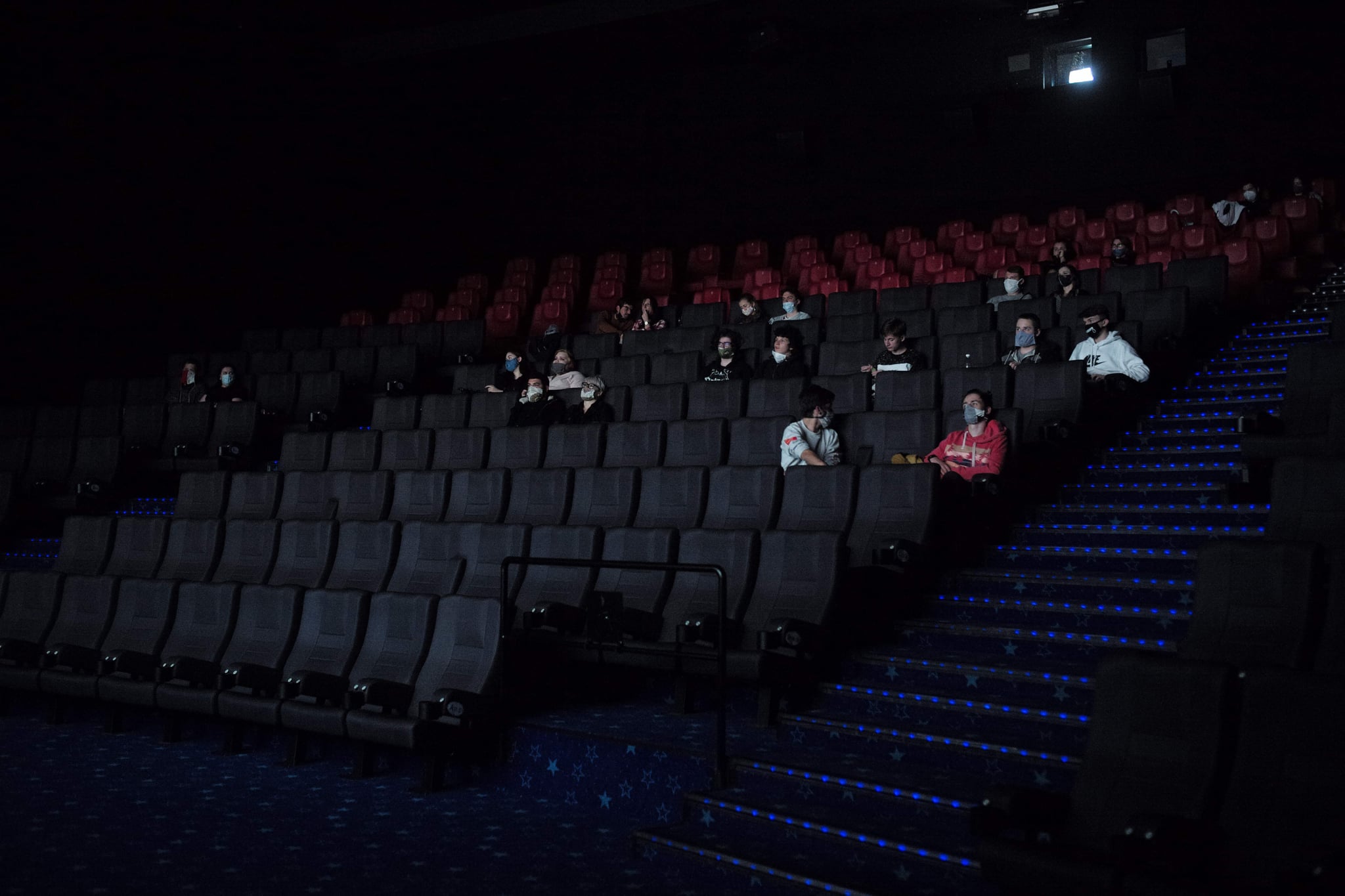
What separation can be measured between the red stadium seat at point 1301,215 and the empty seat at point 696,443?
10.5ft

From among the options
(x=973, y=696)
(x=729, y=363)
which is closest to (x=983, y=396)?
(x=973, y=696)

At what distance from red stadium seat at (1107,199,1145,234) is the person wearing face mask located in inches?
97.2

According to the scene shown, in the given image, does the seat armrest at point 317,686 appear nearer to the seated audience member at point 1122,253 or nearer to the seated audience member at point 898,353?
the seated audience member at point 898,353

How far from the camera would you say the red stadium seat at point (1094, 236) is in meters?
5.61

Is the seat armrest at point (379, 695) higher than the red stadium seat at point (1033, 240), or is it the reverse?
the red stadium seat at point (1033, 240)

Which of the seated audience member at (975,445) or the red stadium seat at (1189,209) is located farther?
the red stadium seat at (1189,209)

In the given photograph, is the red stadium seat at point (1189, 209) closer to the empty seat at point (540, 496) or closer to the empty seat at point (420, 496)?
the empty seat at point (540, 496)

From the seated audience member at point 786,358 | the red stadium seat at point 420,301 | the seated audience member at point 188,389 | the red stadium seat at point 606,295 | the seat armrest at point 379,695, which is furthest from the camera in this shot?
the red stadium seat at point 420,301

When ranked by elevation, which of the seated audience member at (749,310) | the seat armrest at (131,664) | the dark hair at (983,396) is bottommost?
the seat armrest at (131,664)

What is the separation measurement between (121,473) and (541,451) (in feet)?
6.50

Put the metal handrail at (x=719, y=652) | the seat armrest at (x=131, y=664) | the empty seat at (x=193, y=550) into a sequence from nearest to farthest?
the metal handrail at (x=719, y=652)
the seat armrest at (x=131, y=664)
the empty seat at (x=193, y=550)

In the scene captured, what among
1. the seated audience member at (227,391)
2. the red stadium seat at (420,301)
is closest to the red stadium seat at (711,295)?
the red stadium seat at (420,301)

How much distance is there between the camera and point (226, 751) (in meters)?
2.87

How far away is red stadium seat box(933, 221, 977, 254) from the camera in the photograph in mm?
6039
